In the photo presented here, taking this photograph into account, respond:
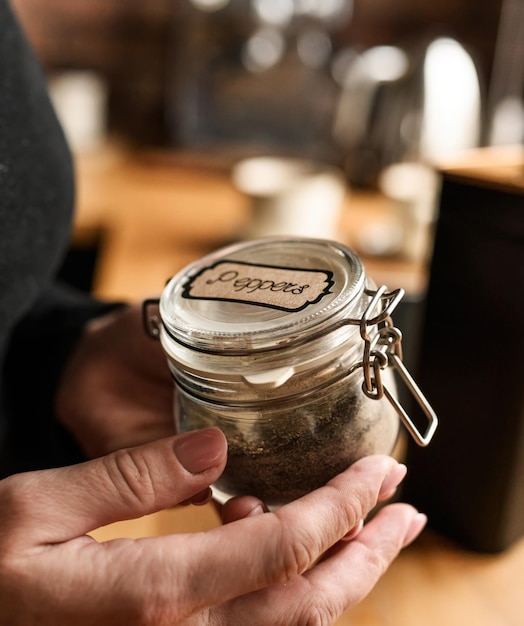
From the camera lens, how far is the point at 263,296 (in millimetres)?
396

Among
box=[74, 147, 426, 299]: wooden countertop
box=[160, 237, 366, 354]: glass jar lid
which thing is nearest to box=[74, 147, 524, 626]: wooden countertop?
box=[74, 147, 426, 299]: wooden countertop

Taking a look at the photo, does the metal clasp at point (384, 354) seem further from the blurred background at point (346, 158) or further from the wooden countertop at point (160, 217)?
the wooden countertop at point (160, 217)

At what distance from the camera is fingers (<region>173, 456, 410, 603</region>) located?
1.13 feet

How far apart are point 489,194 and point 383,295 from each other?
0.13 metres

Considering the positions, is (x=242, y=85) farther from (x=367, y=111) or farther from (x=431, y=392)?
(x=431, y=392)

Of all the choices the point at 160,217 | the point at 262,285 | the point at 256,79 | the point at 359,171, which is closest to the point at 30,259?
the point at 262,285

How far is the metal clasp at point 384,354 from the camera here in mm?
363

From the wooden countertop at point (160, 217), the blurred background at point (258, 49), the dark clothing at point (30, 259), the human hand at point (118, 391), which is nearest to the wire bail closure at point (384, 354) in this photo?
the human hand at point (118, 391)

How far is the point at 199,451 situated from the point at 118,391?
0.79 feet

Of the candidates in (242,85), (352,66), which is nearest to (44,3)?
(242,85)

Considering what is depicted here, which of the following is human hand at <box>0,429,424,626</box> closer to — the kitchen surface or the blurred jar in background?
the kitchen surface

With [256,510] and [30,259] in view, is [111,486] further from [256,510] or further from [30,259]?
[30,259]

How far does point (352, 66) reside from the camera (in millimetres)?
1605

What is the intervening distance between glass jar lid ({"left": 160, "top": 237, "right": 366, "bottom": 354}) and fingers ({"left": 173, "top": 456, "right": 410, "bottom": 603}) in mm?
84
